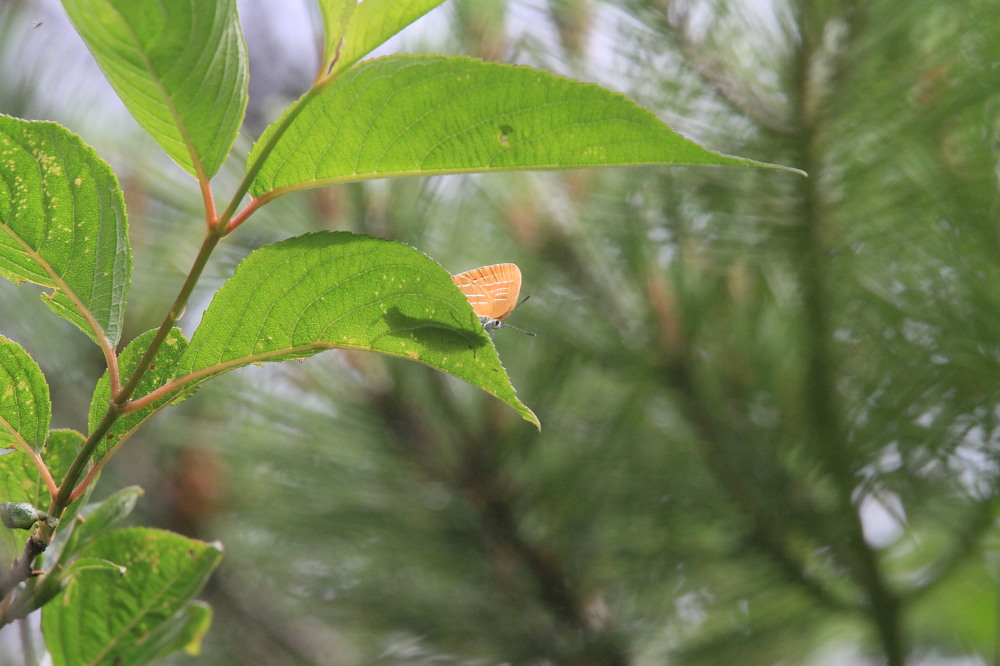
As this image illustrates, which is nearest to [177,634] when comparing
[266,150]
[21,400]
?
[21,400]

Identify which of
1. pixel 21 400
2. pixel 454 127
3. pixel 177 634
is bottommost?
pixel 177 634

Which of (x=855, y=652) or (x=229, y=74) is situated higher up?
(x=229, y=74)

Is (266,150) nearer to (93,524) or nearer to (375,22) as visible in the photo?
(375,22)

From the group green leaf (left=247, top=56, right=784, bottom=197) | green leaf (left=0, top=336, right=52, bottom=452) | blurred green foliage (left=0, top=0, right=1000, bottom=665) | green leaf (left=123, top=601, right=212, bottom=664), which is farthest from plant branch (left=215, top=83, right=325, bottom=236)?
blurred green foliage (left=0, top=0, right=1000, bottom=665)

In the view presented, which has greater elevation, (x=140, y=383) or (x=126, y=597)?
(x=140, y=383)

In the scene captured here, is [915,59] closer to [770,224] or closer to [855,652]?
[770,224]

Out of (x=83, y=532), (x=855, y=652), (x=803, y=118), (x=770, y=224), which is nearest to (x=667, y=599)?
(x=855, y=652)

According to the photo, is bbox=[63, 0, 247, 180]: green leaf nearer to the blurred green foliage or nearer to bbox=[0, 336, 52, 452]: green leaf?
bbox=[0, 336, 52, 452]: green leaf
